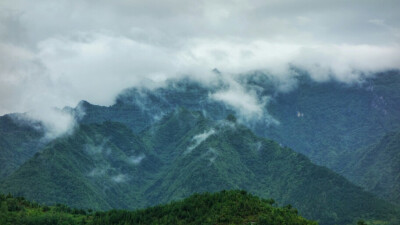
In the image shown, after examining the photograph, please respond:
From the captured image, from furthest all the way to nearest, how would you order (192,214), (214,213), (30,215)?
(30,215)
(192,214)
(214,213)

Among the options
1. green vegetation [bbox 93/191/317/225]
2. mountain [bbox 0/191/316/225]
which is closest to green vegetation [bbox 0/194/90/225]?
mountain [bbox 0/191/316/225]

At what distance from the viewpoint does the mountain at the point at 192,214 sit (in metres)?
88.4

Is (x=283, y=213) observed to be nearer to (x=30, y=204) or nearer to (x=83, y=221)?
(x=83, y=221)

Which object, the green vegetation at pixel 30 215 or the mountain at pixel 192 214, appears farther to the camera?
the green vegetation at pixel 30 215

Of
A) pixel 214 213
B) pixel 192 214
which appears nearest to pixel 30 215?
pixel 192 214

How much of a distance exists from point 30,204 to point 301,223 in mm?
66135

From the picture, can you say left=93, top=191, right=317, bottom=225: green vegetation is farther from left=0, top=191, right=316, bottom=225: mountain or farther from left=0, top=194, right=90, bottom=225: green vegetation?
left=0, top=194, right=90, bottom=225: green vegetation

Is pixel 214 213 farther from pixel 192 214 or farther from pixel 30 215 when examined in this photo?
pixel 30 215

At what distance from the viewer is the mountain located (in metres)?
88.4

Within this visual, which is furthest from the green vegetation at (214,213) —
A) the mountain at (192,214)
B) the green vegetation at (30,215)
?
the green vegetation at (30,215)

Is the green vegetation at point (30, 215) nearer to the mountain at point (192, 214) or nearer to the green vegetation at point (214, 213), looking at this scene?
the mountain at point (192, 214)

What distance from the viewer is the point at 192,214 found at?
93.6 m

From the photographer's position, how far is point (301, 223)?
85.7 metres

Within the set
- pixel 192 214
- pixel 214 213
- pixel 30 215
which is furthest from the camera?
pixel 30 215
